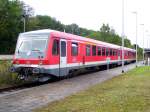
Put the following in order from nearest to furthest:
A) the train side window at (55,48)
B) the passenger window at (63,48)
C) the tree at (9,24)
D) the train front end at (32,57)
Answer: the train front end at (32,57) < the train side window at (55,48) < the passenger window at (63,48) < the tree at (9,24)

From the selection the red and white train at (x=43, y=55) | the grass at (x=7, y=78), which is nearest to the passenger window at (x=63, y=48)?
the red and white train at (x=43, y=55)

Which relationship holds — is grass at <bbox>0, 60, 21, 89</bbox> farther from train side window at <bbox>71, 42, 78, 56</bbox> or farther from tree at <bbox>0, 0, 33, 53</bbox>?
tree at <bbox>0, 0, 33, 53</bbox>

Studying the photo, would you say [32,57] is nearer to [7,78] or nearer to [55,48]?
[55,48]

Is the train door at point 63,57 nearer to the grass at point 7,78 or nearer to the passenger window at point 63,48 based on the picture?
the passenger window at point 63,48

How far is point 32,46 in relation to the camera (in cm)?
2192

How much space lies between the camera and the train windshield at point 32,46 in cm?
2147

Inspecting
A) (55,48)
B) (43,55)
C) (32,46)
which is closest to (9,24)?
(32,46)

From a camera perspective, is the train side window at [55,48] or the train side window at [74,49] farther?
the train side window at [74,49]

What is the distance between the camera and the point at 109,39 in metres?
103

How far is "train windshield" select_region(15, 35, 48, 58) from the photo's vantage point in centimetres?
2147

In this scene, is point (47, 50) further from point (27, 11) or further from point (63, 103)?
point (27, 11)

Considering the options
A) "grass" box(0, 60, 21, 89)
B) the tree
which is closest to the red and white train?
"grass" box(0, 60, 21, 89)

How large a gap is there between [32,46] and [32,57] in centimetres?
80

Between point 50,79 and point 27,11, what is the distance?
325 ft
